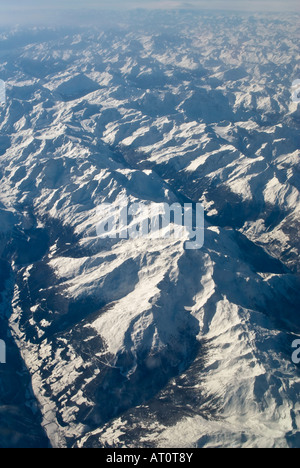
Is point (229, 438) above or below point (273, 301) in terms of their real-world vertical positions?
above

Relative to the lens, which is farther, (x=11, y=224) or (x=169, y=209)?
(x=11, y=224)

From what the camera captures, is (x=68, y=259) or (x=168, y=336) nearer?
(x=168, y=336)

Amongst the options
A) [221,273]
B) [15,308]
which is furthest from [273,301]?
[15,308]

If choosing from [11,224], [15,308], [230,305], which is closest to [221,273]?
[230,305]

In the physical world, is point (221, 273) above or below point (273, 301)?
above

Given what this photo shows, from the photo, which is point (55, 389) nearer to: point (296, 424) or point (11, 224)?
point (296, 424)

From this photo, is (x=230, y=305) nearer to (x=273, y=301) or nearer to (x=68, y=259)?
(x=273, y=301)

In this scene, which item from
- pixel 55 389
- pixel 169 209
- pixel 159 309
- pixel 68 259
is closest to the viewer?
pixel 55 389

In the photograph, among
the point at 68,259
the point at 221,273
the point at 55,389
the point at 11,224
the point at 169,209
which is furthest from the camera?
the point at 11,224
